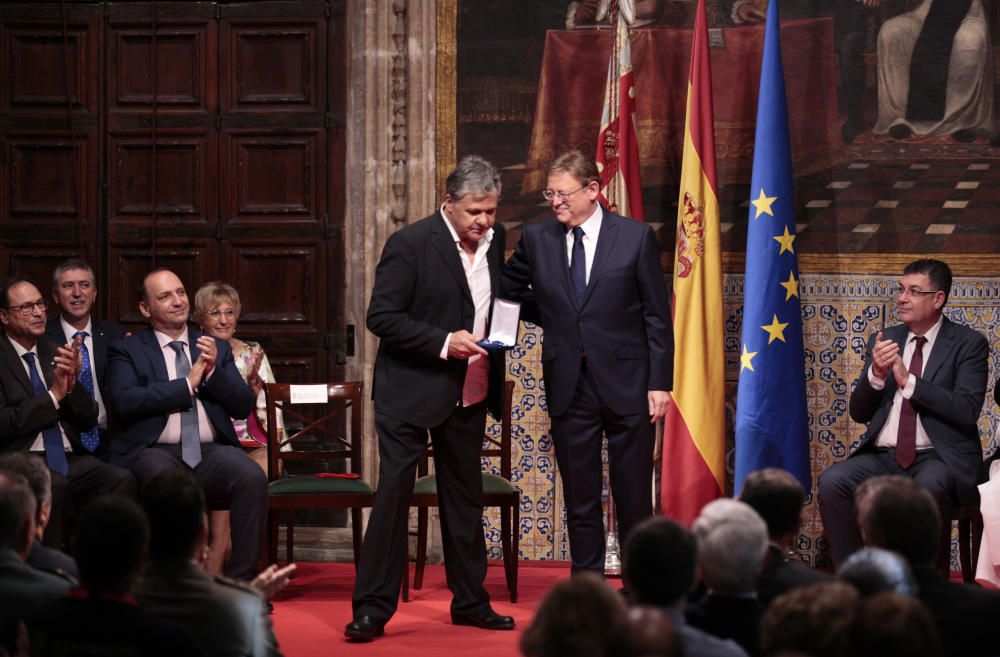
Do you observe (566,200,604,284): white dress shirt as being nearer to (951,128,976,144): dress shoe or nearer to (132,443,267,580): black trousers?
(132,443,267,580): black trousers

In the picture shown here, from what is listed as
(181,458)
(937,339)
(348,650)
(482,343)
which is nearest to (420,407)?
(482,343)

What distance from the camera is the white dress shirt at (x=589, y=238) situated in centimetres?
515

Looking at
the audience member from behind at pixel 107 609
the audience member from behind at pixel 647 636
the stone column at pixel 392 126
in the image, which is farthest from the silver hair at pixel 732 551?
the stone column at pixel 392 126

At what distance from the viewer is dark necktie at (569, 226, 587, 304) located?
5.13m

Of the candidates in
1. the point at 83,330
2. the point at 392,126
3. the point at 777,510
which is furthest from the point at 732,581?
the point at 392,126

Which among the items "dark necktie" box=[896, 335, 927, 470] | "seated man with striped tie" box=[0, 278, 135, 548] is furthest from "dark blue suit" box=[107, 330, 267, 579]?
"dark necktie" box=[896, 335, 927, 470]

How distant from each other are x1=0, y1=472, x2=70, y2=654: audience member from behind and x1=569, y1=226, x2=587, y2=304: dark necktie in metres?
2.41

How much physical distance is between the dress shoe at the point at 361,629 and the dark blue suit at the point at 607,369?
790mm

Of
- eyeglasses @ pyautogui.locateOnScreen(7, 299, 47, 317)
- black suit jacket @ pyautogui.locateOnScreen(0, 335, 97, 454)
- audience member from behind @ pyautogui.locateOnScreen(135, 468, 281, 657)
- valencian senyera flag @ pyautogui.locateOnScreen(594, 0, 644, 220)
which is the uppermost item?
valencian senyera flag @ pyautogui.locateOnScreen(594, 0, 644, 220)

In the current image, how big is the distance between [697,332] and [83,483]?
2.85m

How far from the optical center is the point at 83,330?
591 centimetres

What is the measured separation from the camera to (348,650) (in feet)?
15.7

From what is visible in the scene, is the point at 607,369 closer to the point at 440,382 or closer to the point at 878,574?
the point at 440,382

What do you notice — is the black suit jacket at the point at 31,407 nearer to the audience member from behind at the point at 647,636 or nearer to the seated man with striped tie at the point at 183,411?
the seated man with striped tie at the point at 183,411
